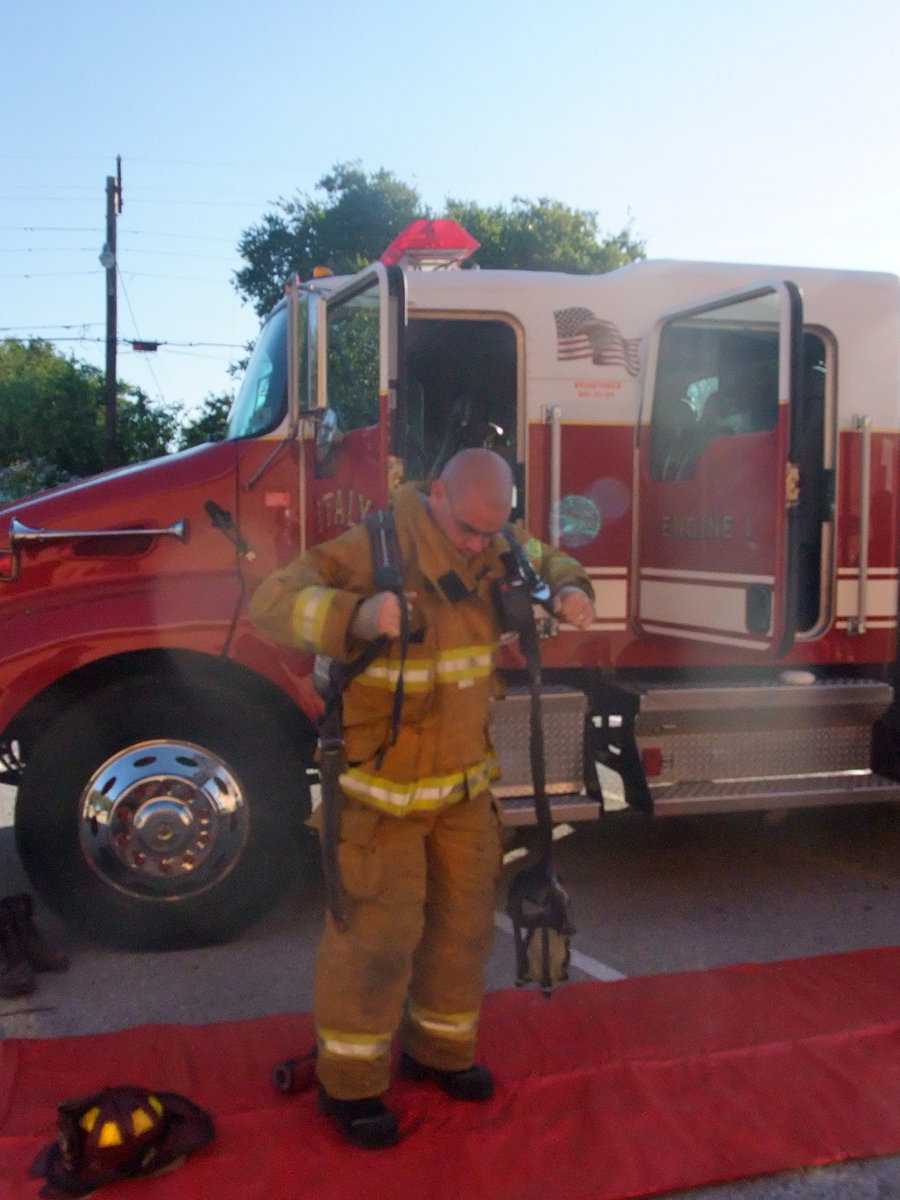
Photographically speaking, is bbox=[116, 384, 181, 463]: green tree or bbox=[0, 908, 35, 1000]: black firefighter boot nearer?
bbox=[0, 908, 35, 1000]: black firefighter boot

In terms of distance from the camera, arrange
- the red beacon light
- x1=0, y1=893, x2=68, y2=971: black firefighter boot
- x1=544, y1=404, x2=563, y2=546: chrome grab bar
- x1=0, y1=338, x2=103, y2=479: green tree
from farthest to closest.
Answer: x1=0, y1=338, x2=103, y2=479: green tree < the red beacon light < x1=544, y1=404, x2=563, y2=546: chrome grab bar < x1=0, y1=893, x2=68, y2=971: black firefighter boot

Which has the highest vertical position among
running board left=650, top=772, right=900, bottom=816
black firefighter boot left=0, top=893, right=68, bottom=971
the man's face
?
the man's face

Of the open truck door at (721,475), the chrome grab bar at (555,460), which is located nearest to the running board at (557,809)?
the open truck door at (721,475)

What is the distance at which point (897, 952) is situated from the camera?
14.0ft

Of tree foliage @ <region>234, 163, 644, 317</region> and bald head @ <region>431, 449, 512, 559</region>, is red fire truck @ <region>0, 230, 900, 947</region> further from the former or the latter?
tree foliage @ <region>234, 163, 644, 317</region>

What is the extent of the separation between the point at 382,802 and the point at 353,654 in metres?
0.42

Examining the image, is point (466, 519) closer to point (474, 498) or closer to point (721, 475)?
point (474, 498)

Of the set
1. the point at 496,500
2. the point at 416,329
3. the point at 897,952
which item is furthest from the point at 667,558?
the point at 496,500

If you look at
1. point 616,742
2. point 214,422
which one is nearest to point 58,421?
point 214,422

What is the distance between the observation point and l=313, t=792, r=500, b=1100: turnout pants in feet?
9.68

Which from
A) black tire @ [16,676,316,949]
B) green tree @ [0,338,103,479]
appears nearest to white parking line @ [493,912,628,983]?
black tire @ [16,676,316,949]

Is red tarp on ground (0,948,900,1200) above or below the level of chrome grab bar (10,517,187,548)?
below

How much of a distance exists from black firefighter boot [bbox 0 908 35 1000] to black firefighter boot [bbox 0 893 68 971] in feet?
0.05

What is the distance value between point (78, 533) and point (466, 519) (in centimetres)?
206
